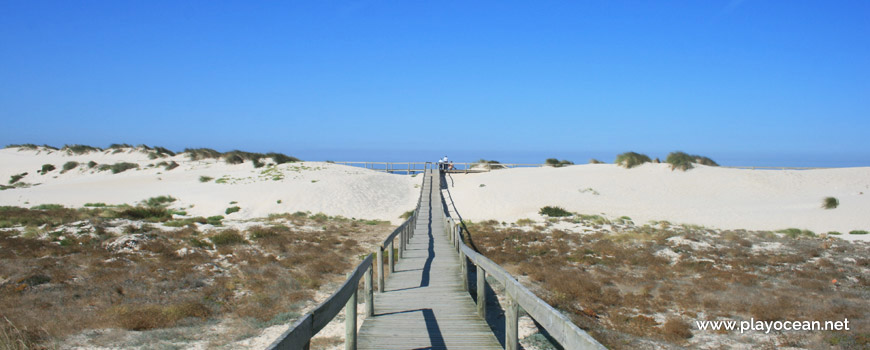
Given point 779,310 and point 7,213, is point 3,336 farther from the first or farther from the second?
point 7,213

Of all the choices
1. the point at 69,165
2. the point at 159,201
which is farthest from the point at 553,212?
the point at 69,165

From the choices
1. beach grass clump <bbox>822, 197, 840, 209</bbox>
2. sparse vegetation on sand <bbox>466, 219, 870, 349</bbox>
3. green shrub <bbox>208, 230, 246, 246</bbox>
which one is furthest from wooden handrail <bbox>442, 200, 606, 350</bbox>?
beach grass clump <bbox>822, 197, 840, 209</bbox>

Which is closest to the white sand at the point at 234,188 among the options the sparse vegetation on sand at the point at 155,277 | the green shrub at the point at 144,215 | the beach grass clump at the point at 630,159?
the green shrub at the point at 144,215

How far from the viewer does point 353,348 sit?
566cm

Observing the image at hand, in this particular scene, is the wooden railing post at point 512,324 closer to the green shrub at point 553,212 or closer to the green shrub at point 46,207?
the green shrub at point 553,212

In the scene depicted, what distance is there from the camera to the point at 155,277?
38.4 feet

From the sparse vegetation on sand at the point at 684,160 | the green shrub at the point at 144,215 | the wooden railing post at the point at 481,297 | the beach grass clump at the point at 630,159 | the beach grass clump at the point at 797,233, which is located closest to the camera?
the wooden railing post at the point at 481,297

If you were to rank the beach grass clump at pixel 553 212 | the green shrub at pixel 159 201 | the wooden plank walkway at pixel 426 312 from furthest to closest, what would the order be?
the green shrub at pixel 159 201 < the beach grass clump at pixel 553 212 < the wooden plank walkway at pixel 426 312

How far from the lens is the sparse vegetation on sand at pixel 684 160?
36625 mm

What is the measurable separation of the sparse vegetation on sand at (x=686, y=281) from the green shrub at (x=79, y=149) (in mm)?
51584

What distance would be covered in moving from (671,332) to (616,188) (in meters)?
26.5

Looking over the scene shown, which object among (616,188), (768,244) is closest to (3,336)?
(768,244)

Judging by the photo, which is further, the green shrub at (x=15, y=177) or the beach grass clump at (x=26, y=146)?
the beach grass clump at (x=26, y=146)

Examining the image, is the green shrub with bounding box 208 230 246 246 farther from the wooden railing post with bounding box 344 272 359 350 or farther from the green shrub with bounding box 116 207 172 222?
the wooden railing post with bounding box 344 272 359 350
